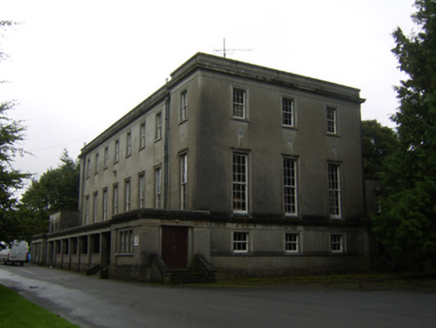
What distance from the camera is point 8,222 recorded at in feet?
61.6

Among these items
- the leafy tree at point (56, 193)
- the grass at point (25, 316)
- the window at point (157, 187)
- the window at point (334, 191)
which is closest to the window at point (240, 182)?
the window at point (157, 187)

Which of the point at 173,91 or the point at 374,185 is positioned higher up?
the point at 173,91

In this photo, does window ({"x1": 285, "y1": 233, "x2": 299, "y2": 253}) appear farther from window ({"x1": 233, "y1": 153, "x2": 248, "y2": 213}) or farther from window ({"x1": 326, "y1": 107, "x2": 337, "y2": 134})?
window ({"x1": 326, "y1": 107, "x2": 337, "y2": 134})

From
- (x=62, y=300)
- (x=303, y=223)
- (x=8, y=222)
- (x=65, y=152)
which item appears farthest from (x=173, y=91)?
(x=65, y=152)

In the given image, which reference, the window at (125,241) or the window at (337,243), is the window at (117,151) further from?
the window at (337,243)

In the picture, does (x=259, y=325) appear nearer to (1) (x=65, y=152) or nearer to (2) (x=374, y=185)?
(2) (x=374, y=185)

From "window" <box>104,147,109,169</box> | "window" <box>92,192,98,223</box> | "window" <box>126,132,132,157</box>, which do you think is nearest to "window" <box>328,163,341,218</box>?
"window" <box>126,132,132,157</box>

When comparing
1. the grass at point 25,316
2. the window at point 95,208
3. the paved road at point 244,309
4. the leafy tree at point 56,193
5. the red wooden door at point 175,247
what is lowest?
the paved road at point 244,309

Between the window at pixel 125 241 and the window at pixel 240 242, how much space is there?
18.5 feet

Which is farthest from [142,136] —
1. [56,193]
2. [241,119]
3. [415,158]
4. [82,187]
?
[56,193]

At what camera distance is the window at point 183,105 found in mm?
28642

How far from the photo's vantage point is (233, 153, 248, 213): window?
90.0 ft

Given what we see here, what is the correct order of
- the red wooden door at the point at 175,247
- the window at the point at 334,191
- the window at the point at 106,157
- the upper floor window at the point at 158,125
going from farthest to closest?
the window at the point at 106,157 < the upper floor window at the point at 158,125 < the window at the point at 334,191 < the red wooden door at the point at 175,247

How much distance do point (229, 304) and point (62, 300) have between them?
5.47m
